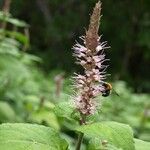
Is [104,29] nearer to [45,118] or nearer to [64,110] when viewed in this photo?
[45,118]

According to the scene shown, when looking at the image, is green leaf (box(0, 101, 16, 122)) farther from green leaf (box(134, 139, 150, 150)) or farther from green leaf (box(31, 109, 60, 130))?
green leaf (box(134, 139, 150, 150))

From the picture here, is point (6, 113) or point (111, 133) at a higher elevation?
point (111, 133)

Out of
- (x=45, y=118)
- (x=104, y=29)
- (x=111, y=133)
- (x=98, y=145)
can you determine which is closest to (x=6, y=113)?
(x=45, y=118)

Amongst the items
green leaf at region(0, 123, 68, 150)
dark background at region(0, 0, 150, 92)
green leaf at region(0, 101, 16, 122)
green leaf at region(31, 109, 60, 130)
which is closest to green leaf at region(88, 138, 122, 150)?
green leaf at region(0, 123, 68, 150)

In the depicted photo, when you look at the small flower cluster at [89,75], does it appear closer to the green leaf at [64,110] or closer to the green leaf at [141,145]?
the green leaf at [64,110]

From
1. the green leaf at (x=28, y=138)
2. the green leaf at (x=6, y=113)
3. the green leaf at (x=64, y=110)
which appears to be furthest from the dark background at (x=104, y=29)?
the green leaf at (x=28, y=138)
